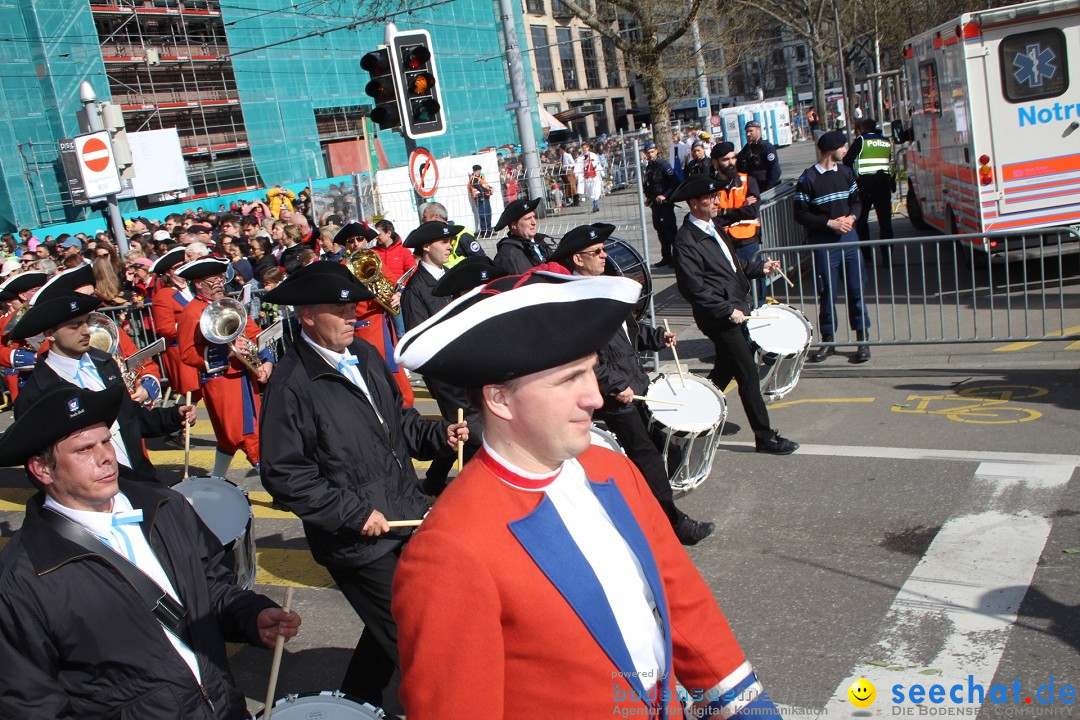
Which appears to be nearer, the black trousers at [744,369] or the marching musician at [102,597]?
the marching musician at [102,597]

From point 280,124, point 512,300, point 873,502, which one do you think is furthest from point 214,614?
point 280,124

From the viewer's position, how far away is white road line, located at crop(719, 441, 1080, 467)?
6410 millimetres

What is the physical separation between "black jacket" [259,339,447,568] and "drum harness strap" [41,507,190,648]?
0.78 meters

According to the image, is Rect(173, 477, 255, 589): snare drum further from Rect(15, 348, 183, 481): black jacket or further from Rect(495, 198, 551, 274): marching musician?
Rect(495, 198, 551, 274): marching musician

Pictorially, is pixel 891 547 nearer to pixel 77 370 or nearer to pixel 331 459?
pixel 331 459

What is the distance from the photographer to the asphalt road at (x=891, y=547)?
437cm

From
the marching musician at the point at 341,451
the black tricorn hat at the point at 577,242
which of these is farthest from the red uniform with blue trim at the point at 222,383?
the marching musician at the point at 341,451

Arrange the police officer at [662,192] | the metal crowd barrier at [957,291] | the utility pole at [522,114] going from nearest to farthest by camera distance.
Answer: the metal crowd barrier at [957,291] < the utility pole at [522,114] < the police officer at [662,192]

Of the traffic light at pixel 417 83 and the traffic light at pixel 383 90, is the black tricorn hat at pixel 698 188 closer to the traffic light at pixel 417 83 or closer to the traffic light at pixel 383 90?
the traffic light at pixel 417 83

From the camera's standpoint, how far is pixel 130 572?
3.08 meters

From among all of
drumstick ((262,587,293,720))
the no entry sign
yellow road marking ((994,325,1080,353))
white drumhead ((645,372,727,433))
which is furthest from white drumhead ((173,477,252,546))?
the no entry sign

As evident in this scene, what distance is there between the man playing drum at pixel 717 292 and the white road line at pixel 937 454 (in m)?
0.24

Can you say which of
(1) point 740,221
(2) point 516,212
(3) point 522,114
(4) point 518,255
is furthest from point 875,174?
(4) point 518,255

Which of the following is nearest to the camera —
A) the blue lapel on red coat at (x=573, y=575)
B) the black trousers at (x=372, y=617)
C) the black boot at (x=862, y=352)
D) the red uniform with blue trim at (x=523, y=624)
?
the red uniform with blue trim at (x=523, y=624)
